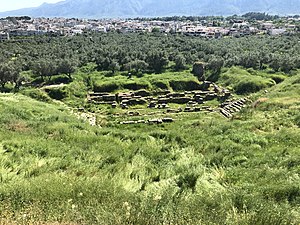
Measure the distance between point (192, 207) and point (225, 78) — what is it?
4489cm

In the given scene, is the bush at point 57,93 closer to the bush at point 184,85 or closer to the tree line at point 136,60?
the tree line at point 136,60

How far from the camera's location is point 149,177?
10031mm

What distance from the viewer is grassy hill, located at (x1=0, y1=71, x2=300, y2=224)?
625 centimetres

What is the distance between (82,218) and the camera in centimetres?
599

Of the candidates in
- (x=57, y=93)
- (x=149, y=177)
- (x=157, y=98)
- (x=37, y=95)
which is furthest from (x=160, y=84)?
(x=149, y=177)

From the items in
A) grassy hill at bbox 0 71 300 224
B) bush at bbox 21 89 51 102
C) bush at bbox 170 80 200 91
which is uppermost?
grassy hill at bbox 0 71 300 224

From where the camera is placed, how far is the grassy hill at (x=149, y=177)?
6.25m

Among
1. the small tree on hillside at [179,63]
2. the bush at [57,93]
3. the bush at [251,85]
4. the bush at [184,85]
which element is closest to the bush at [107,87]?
the bush at [57,93]

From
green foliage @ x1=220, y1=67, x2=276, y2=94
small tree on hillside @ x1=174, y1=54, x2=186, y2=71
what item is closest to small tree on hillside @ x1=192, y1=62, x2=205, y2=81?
green foliage @ x1=220, y1=67, x2=276, y2=94

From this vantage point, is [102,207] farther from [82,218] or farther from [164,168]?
[164,168]

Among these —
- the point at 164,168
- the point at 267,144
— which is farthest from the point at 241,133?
the point at 164,168

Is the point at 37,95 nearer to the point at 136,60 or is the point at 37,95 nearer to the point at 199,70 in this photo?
the point at 136,60

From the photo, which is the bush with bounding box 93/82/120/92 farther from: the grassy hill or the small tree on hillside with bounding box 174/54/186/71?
the grassy hill

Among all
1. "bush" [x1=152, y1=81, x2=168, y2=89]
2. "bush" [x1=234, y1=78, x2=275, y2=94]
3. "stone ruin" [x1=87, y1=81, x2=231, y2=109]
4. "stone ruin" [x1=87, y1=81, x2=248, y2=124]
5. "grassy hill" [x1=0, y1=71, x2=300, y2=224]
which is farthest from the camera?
"bush" [x1=152, y1=81, x2=168, y2=89]
